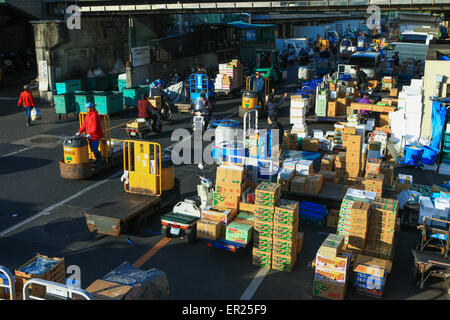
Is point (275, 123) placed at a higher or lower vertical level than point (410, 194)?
higher

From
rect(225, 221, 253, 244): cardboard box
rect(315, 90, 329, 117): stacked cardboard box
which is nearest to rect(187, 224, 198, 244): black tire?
rect(225, 221, 253, 244): cardboard box

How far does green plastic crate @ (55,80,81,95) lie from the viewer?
2416cm

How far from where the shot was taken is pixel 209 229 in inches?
375

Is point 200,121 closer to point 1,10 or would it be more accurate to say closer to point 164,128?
point 164,128

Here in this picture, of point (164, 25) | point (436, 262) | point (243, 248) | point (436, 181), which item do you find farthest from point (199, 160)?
point (164, 25)

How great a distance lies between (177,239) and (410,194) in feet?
20.2

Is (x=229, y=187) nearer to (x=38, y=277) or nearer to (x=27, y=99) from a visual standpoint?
(x=38, y=277)

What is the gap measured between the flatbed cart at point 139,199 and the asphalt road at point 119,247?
0.32 metres

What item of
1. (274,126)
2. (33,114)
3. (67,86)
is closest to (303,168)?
(274,126)

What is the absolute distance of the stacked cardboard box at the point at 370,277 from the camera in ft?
27.0

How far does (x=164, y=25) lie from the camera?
33.9 m

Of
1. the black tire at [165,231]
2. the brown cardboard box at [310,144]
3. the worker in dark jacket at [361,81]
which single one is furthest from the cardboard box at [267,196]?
the worker in dark jacket at [361,81]

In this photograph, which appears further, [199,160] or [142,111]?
[142,111]
